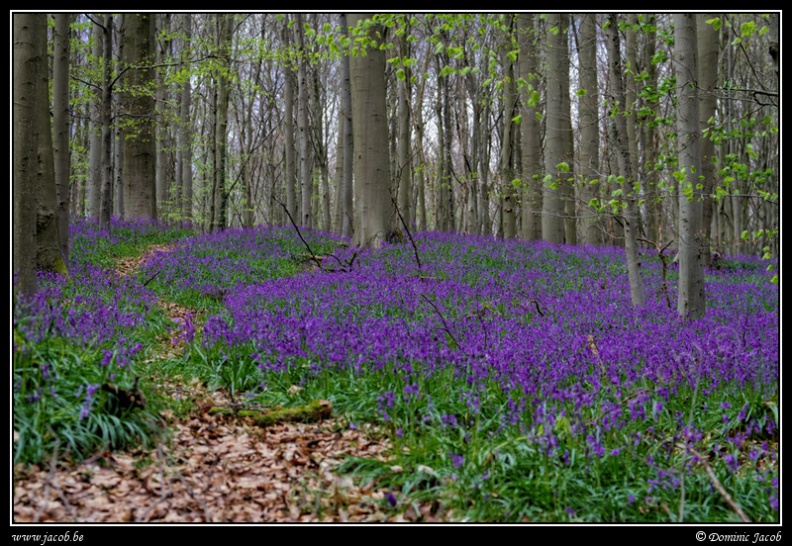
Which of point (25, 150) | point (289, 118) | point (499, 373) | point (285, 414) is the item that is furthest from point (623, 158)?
point (289, 118)

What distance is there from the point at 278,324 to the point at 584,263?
28.4 ft

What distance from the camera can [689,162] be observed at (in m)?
7.43

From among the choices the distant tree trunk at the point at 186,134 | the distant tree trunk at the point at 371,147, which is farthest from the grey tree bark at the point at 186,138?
the distant tree trunk at the point at 371,147

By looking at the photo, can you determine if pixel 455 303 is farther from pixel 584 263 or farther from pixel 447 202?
pixel 447 202

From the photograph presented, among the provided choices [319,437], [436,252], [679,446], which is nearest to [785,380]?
[679,446]

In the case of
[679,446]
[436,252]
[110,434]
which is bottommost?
[679,446]

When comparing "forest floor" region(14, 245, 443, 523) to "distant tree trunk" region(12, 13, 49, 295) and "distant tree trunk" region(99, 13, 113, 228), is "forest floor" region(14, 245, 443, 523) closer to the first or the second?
"distant tree trunk" region(12, 13, 49, 295)

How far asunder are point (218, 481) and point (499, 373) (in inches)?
103

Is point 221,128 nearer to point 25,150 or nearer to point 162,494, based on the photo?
point 25,150

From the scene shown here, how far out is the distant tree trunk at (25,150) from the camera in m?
5.05

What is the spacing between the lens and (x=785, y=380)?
15.5 ft

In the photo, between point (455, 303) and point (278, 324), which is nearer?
point (278, 324)

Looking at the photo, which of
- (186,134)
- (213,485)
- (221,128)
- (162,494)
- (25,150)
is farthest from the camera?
(186,134)

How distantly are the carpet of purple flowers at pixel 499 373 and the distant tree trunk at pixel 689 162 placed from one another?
15.7 inches
